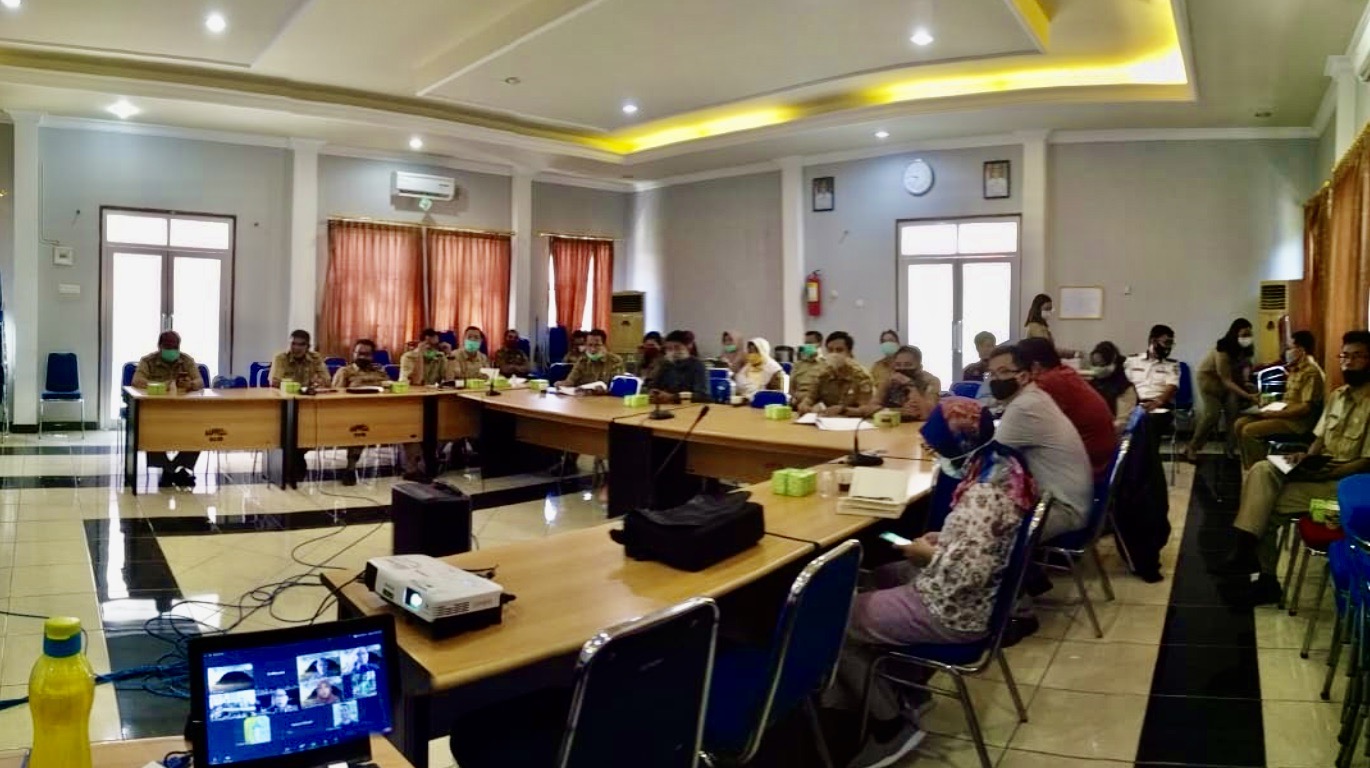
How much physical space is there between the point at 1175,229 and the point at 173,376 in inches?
367

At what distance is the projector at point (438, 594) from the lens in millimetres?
1716

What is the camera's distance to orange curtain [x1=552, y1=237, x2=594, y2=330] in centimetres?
1239

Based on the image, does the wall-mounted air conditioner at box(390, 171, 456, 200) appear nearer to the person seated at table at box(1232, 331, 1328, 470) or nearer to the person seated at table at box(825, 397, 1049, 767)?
the person seated at table at box(1232, 331, 1328, 470)

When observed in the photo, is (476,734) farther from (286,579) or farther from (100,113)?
(100,113)

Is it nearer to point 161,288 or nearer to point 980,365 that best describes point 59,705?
point 980,365

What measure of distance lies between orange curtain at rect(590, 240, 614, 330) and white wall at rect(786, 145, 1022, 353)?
3.17 m

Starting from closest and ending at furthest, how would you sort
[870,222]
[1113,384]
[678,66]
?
[1113,384], [678,66], [870,222]

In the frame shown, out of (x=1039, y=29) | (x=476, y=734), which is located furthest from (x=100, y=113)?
(x=476, y=734)

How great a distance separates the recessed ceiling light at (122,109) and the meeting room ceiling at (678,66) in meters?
0.12

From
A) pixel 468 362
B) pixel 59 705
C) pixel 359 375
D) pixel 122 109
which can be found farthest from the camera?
pixel 468 362

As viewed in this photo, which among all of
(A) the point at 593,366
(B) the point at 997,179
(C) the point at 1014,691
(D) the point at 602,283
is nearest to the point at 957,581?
(C) the point at 1014,691

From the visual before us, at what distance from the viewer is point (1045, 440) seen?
10.6ft

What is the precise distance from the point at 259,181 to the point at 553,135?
3331mm

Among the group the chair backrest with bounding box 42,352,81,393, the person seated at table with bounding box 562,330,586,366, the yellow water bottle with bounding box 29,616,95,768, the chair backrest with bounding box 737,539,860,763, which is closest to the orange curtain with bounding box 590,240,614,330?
the person seated at table with bounding box 562,330,586,366
